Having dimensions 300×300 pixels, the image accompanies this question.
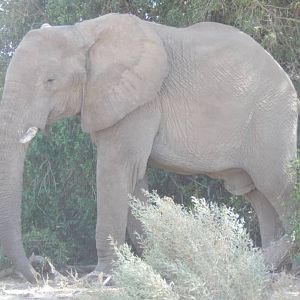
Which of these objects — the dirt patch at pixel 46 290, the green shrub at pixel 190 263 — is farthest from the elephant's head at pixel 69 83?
the green shrub at pixel 190 263

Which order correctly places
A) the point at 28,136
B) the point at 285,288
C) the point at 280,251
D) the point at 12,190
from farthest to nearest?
Answer: the point at 280,251
the point at 28,136
the point at 12,190
the point at 285,288

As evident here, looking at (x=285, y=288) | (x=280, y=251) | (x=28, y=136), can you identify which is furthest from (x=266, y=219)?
(x=28, y=136)

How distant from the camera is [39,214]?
8703 mm

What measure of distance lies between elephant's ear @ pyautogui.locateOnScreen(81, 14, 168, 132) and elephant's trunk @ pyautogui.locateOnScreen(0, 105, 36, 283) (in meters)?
0.83

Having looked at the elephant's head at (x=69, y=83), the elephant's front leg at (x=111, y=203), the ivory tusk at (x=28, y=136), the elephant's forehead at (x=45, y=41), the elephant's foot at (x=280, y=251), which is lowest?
the elephant's foot at (x=280, y=251)

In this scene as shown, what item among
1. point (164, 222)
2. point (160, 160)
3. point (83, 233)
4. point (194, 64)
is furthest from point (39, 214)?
point (164, 222)

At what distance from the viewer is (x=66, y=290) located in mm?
5973

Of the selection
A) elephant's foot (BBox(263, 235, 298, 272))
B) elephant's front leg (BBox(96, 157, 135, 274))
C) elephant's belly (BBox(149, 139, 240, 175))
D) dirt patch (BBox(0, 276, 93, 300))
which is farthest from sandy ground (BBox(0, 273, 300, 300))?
elephant's belly (BBox(149, 139, 240, 175))

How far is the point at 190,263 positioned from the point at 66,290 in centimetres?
134

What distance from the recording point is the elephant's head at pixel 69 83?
6.16 m

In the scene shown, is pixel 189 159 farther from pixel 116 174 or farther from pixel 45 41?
pixel 45 41

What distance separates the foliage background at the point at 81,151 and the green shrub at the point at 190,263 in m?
3.11

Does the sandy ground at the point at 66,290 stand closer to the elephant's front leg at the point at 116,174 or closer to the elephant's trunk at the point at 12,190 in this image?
the elephant's trunk at the point at 12,190

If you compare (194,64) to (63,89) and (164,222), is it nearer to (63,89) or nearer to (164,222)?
(63,89)
